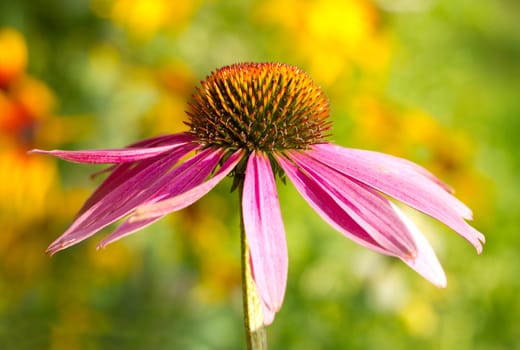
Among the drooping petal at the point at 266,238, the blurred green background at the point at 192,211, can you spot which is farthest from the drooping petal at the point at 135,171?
the blurred green background at the point at 192,211

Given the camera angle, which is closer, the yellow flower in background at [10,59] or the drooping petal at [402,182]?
the drooping petal at [402,182]

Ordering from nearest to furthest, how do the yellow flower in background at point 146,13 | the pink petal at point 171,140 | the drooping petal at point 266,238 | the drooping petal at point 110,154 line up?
the drooping petal at point 266,238 < the drooping petal at point 110,154 < the pink petal at point 171,140 < the yellow flower in background at point 146,13

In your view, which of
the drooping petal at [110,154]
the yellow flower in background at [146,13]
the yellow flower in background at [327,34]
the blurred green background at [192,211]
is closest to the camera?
the drooping petal at [110,154]

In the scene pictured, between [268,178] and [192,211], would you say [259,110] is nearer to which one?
[268,178]

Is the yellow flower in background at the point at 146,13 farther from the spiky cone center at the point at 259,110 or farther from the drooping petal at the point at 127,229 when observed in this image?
the drooping petal at the point at 127,229

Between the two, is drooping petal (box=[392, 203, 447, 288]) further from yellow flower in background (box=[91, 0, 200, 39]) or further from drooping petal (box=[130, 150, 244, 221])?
yellow flower in background (box=[91, 0, 200, 39])

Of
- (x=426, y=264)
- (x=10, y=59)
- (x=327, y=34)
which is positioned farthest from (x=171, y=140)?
(x=327, y=34)

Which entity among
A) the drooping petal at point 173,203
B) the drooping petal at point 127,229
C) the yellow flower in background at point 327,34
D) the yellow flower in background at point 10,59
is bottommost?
the drooping petal at point 127,229

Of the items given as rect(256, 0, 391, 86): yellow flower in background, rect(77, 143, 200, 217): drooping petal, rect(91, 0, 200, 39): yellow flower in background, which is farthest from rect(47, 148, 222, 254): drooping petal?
rect(256, 0, 391, 86): yellow flower in background
